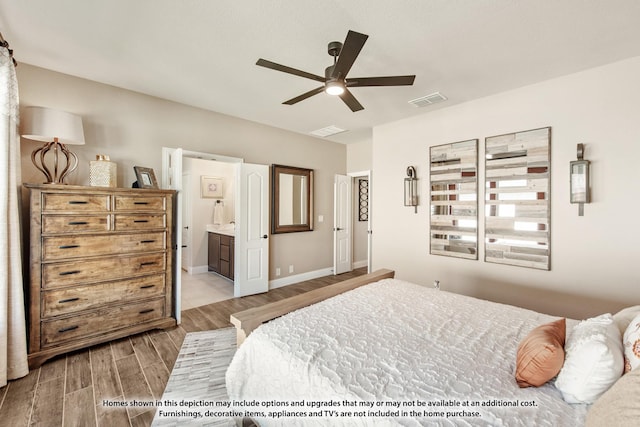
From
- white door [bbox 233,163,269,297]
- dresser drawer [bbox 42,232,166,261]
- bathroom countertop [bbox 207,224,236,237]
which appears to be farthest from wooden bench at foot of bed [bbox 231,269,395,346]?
bathroom countertop [bbox 207,224,236,237]

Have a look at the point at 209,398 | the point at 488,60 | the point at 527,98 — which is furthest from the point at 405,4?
the point at 209,398

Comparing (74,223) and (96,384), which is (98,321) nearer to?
(96,384)

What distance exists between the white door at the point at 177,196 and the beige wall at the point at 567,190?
11.1 ft

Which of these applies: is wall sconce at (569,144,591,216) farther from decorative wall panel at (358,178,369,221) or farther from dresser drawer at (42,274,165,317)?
dresser drawer at (42,274,165,317)

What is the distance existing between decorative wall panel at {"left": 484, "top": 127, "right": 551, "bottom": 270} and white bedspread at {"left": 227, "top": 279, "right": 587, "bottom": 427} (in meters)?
1.45

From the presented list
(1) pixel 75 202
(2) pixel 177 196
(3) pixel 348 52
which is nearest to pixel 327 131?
(2) pixel 177 196

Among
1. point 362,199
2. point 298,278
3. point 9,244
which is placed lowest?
point 298,278

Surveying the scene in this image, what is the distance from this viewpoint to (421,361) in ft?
4.29

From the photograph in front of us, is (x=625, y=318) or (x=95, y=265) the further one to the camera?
(x=95, y=265)

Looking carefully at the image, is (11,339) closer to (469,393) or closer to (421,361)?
(421,361)

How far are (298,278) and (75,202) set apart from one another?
343cm

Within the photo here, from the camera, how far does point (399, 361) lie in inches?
51.3

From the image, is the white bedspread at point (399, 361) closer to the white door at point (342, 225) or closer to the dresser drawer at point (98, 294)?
the dresser drawer at point (98, 294)

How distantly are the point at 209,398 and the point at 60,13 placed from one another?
10.0 ft
